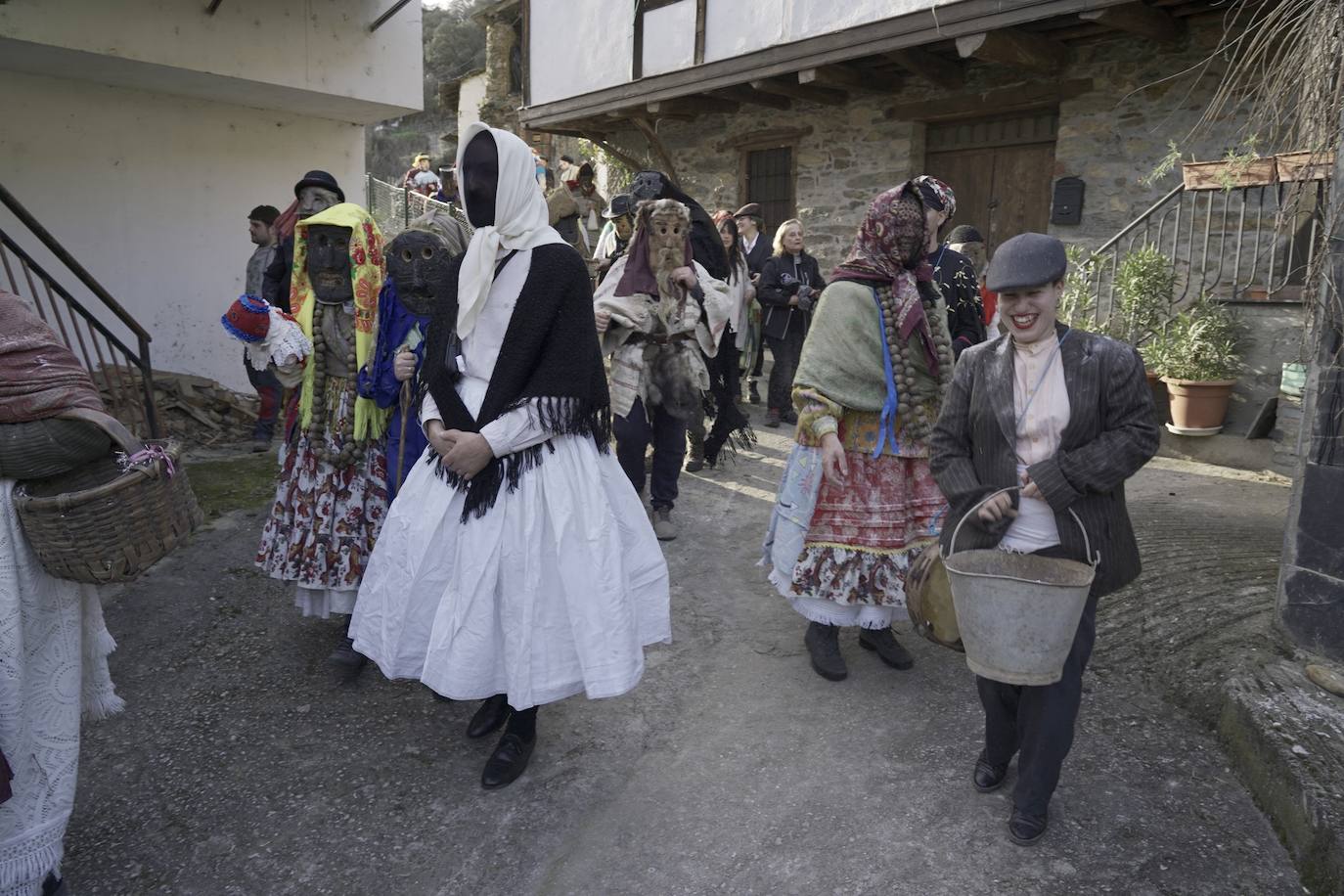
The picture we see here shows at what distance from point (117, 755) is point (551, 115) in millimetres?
10869

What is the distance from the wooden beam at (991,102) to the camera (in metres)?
8.44

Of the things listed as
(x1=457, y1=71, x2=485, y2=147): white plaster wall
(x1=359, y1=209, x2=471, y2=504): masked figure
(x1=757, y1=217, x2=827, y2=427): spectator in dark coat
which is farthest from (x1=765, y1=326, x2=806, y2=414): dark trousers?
(x1=457, y1=71, x2=485, y2=147): white plaster wall

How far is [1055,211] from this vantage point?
337 inches

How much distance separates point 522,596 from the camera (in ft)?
8.51

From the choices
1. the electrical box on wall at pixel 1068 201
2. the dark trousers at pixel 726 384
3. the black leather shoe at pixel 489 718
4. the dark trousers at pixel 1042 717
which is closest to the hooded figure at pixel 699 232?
the dark trousers at pixel 726 384

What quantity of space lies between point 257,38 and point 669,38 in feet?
15.6

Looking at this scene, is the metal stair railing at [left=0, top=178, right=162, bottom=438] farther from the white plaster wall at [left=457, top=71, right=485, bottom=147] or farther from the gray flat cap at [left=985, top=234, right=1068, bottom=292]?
the white plaster wall at [left=457, top=71, right=485, bottom=147]

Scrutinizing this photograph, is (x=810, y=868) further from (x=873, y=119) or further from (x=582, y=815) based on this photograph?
(x=873, y=119)

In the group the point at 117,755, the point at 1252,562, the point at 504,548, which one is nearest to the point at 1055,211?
the point at 1252,562

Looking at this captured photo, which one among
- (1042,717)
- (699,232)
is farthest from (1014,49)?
(1042,717)

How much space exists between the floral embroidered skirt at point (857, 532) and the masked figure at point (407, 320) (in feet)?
4.73

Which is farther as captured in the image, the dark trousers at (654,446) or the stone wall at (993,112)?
the stone wall at (993,112)

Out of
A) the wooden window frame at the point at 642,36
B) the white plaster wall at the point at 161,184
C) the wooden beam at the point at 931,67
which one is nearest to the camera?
the white plaster wall at the point at 161,184

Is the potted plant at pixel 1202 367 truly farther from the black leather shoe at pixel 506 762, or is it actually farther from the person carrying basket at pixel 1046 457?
the black leather shoe at pixel 506 762
